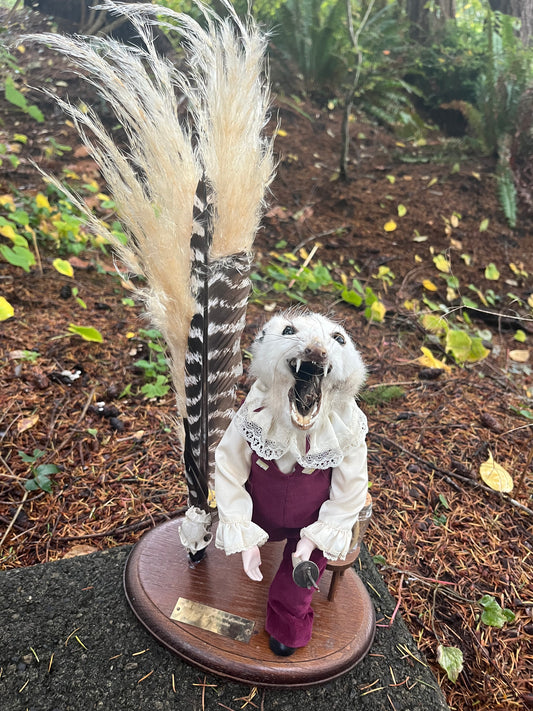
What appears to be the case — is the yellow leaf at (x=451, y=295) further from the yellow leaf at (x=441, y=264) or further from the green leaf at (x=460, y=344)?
the green leaf at (x=460, y=344)

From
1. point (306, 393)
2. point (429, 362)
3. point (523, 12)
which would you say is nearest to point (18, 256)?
point (306, 393)

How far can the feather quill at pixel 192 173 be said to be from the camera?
40.9 inches

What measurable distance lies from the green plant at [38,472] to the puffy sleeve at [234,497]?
34.5 inches

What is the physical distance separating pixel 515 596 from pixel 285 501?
982 millimetres

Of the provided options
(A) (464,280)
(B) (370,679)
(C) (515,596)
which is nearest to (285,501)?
(B) (370,679)

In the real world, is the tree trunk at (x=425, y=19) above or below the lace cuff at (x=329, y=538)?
above

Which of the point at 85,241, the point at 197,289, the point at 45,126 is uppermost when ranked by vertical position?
the point at 45,126

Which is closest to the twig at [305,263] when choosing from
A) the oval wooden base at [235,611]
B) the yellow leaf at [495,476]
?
the yellow leaf at [495,476]

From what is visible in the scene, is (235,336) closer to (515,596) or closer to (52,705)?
(52,705)

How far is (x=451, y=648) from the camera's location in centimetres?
143

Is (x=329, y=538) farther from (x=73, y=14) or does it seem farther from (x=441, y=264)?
(x=73, y=14)

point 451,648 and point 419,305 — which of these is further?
point 419,305

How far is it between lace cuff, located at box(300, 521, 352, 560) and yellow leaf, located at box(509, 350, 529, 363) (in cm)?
249

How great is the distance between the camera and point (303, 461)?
1152mm
